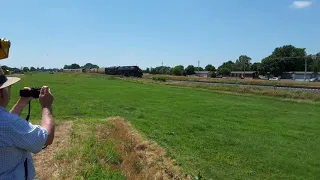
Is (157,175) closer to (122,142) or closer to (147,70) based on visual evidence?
(122,142)

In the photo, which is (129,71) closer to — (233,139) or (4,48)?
(233,139)

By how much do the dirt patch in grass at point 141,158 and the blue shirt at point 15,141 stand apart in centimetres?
437

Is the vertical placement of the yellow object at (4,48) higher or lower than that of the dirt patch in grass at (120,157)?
higher

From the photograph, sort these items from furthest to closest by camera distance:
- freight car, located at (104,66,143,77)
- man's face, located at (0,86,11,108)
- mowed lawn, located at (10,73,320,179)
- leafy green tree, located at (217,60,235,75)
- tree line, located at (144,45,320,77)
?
leafy green tree, located at (217,60,235,75) → tree line, located at (144,45,320,77) → freight car, located at (104,66,143,77) → mowed lawn, located at (10,73,320,179) → man's face, located at (0,86,11,108)

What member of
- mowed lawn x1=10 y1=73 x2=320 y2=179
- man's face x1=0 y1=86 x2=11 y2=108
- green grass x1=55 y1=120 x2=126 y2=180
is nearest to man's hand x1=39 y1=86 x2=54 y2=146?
man's face x1=0 y1=86 x2=11 y2=108

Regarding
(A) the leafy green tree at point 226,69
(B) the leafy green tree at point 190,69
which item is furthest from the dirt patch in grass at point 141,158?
(A) the leafy green tree at point 226,69

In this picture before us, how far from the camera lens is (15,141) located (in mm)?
2691

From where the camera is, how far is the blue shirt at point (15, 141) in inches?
105

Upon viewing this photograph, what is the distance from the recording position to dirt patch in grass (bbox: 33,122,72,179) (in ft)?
21.1

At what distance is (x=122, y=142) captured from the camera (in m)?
9.93

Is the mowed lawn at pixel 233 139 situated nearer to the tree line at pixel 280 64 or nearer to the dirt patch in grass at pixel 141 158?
the dirt patch in grass at pixel 141 158

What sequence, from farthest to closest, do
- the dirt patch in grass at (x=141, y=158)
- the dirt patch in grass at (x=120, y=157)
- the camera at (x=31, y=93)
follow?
1. the dirt patch in grass at (x=141, y=158)
2. the dirt patch in grass at (x=120, y=157)
3. the camera at (x=31, y=93)

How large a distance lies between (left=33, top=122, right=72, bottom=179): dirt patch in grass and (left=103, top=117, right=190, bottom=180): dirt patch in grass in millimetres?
1107

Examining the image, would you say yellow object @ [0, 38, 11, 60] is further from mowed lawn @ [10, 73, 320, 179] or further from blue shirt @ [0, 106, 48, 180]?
mowed lawn @ [10, 73, 320, 179]
